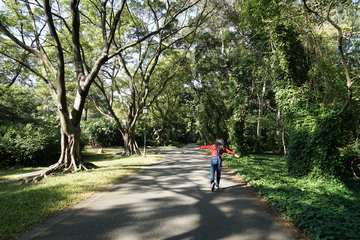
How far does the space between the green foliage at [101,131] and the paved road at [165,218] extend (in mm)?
21972

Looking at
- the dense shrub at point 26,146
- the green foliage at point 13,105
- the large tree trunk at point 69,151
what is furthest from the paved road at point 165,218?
the green foliage at point 13,105

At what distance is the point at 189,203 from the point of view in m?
4.72

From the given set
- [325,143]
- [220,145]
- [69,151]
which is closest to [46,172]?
[69,151]

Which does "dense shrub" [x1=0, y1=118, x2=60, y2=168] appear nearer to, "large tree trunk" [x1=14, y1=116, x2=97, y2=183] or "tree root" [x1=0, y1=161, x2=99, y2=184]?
"large tree trunk" [x1=14, y1=116, x2=97, y2=183]

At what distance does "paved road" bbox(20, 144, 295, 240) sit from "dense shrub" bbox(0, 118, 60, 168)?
7402 millimetres

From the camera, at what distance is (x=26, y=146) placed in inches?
394

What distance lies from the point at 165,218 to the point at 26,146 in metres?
10.1

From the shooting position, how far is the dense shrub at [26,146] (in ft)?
32.2

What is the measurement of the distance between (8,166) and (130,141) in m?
8.67

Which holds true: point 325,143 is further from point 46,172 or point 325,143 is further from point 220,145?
point 46,172

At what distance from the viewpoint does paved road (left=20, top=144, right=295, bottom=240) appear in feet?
10.5

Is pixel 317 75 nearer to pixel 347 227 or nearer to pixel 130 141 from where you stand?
pixel 347 227

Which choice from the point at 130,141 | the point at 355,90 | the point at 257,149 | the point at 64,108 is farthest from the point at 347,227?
the point at 257,149

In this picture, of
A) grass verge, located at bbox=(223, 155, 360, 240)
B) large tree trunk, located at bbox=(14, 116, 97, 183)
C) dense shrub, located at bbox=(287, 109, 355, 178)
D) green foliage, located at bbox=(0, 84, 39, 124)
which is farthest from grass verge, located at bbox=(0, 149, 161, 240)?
green foliage, located at bbox=(0, 84, 39, 124)
